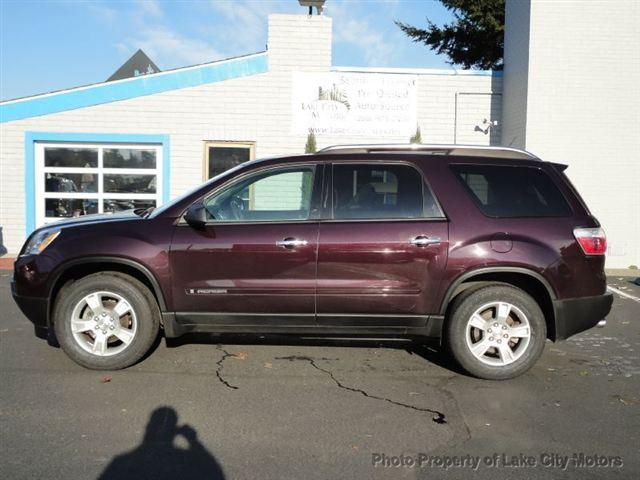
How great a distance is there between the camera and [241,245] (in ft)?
15.5

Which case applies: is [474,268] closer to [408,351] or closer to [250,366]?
[408,351]

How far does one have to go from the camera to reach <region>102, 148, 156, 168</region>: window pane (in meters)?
12.3

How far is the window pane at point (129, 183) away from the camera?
1234 centimetres

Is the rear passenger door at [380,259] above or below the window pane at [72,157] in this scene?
below

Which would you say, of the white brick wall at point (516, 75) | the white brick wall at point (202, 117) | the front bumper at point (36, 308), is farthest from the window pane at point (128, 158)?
the front bumper at point (36, 308)

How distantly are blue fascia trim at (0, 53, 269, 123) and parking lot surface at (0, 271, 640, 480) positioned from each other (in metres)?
7.62

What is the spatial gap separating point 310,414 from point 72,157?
10.3 m

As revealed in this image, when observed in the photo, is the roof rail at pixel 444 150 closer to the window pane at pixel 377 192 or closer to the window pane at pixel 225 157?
the window pane at pixel 377 192

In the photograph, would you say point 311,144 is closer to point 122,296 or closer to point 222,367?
point 222,367

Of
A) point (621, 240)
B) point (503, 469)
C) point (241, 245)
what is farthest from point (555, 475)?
point (621, 240)

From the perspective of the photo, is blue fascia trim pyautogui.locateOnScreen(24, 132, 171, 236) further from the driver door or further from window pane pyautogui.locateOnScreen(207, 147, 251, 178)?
the driver door

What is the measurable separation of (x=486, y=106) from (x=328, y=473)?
429 inches

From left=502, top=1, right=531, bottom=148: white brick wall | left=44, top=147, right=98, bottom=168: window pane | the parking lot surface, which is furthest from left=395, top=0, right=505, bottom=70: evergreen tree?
the parking lot surface

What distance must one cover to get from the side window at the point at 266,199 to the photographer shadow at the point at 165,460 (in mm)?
1831
